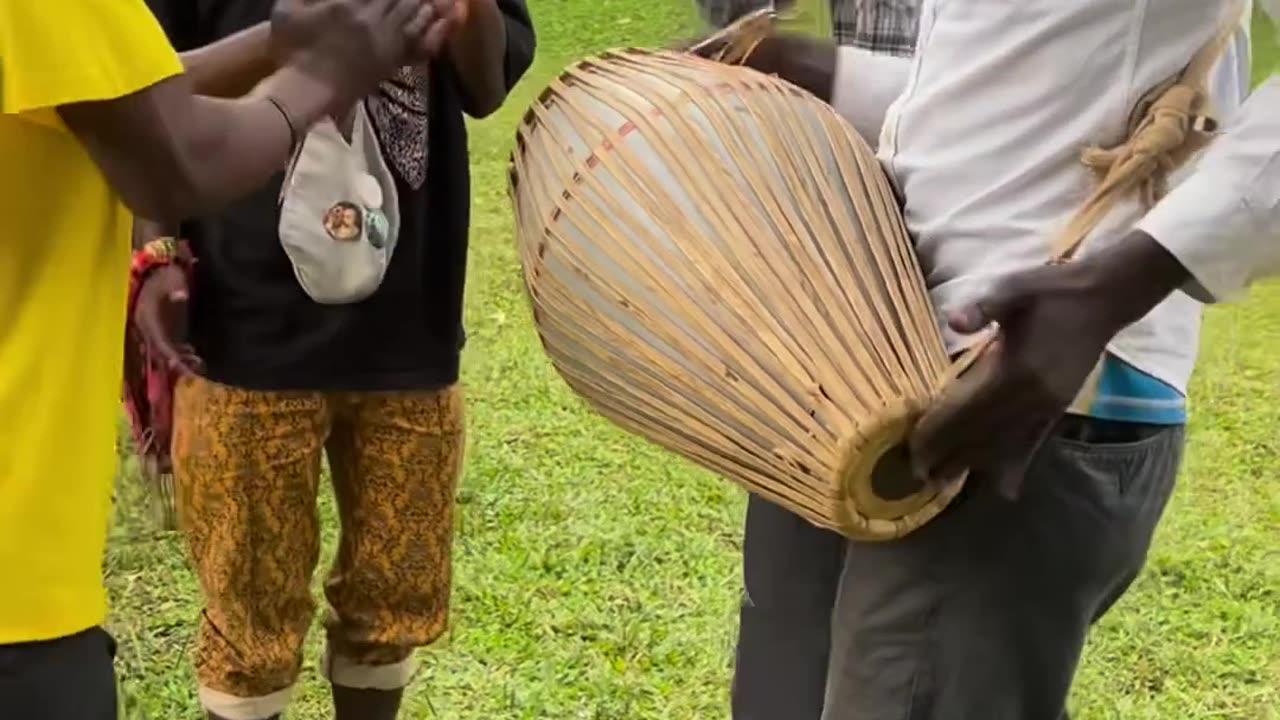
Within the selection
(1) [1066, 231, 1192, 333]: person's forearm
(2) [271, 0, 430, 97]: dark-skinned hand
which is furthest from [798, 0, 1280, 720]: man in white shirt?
(2) [271, 0, 430, 97]: dark-skinned hand

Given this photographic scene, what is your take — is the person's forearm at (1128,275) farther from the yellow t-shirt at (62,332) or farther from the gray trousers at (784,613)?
the yellow t-shirt at (62,332)

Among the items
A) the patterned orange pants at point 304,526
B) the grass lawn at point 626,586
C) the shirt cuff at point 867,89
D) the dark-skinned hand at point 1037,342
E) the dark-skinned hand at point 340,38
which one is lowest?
the grass lawn at point 626,586

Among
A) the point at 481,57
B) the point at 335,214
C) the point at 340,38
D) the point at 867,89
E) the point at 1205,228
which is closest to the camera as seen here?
the point at 1205,228

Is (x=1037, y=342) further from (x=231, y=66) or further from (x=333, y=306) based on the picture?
(x=333, y=306)

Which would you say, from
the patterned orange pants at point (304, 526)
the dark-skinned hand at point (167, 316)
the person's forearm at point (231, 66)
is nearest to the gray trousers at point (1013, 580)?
the person's forearm at point (231, 66)

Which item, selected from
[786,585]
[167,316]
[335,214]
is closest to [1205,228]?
[786,585]

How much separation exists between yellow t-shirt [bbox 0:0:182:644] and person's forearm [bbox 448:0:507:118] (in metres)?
0.63

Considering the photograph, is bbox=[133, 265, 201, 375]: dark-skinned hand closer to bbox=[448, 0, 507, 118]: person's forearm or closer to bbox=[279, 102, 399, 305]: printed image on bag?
bbox=[279, 102, 399, 305]: printed image on bag

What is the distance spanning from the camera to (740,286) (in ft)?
4.09

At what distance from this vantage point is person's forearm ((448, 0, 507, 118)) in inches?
71.4

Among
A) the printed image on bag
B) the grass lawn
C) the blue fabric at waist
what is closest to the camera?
the blue fabric at waist

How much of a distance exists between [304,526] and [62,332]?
77cm

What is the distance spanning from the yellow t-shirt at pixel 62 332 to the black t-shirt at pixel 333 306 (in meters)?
0.57

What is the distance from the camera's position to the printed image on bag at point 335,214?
68.4 inches
